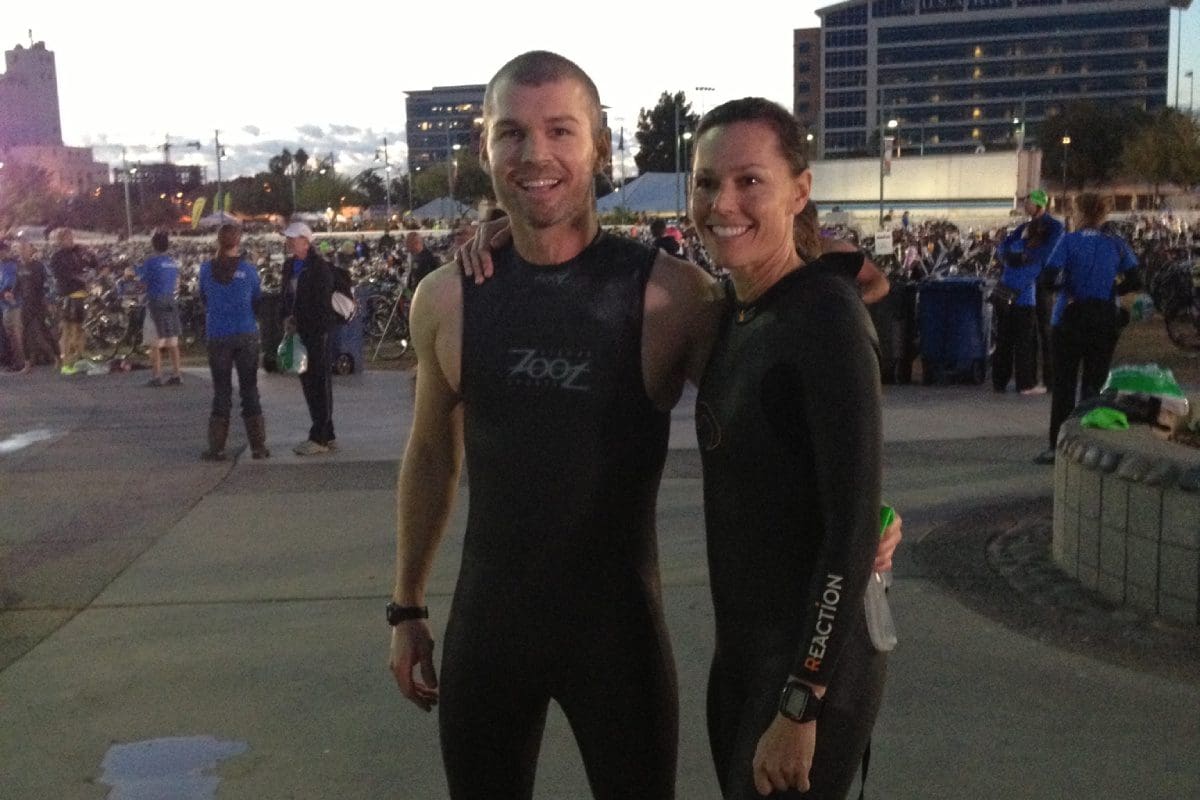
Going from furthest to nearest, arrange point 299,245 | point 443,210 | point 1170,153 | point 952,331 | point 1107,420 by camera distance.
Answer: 1. point 1170,153
2. point 443,210
3. point 952,331
4. point 299,245
5. point 1107,420

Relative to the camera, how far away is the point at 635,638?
6.90ft

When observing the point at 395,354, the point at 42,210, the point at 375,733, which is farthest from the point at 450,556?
the point at 42,210

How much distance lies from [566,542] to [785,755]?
535mm

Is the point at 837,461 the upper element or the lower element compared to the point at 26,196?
lower

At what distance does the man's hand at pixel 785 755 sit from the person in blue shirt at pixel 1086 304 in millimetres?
6345

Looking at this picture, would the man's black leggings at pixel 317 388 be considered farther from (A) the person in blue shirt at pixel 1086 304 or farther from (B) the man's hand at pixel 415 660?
(B) the man's hand at pixel 415 660

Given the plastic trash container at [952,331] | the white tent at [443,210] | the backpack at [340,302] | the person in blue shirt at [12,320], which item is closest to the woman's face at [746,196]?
the backpack at [340,302]

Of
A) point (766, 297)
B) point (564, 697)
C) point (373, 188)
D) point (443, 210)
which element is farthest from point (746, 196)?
point (373, 188)

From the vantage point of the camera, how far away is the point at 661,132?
93.0 m

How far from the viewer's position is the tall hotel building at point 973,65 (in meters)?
126

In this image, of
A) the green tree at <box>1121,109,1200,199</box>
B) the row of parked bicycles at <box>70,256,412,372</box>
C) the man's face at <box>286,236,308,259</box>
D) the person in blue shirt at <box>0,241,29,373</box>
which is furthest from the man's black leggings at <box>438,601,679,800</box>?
the green tree at <box>1121,109,1200,199</box>

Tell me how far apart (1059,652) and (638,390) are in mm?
3001

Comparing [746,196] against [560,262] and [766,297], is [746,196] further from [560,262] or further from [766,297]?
[560,262]

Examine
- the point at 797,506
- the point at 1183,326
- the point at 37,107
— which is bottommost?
the point at 1183,326
